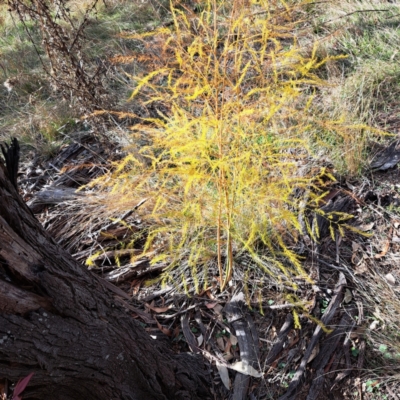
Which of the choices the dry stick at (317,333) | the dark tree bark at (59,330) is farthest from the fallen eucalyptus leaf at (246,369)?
the dark tree bark at (59,330)

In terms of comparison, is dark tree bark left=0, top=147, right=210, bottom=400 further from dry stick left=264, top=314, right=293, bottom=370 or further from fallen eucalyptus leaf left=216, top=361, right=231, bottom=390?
dry stick left=264, top=314, right=293, bottom=370

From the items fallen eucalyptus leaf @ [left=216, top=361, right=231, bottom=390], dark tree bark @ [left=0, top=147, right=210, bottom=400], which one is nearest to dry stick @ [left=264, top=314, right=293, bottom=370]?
fallen eucalyptus leaf @ [left=216, top=361, right=231, bottom=390]

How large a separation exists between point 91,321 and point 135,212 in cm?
128

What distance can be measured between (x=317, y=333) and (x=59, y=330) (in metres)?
1.25

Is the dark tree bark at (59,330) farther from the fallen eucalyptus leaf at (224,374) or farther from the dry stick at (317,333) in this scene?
the dry stick at (317,333)

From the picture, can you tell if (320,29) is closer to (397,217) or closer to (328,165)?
(328,165)

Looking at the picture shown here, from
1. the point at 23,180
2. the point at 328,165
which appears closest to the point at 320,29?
the point at 328,165

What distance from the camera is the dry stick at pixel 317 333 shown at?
1863 mm

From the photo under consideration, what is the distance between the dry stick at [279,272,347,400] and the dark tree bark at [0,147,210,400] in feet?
1.77

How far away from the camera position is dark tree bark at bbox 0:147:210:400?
1134mm

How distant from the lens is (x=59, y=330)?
1.26 meters

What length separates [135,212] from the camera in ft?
8.57

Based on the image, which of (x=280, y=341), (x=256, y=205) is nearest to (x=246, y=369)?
(x=280, y=341)

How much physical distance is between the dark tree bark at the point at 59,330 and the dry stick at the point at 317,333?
21.3 inches
